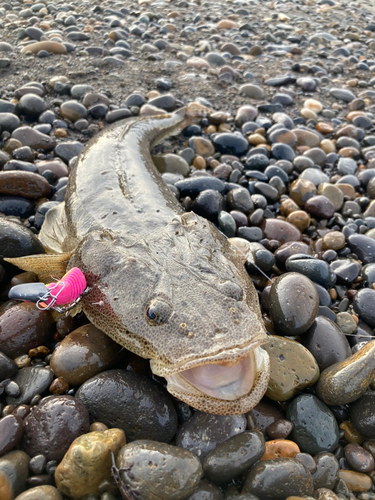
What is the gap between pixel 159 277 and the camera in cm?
302

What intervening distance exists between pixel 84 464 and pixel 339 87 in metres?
8.83

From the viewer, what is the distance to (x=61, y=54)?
8094 millimetres

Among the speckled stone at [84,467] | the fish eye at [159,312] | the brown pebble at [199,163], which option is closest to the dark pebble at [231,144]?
the brown pebble at [199,163]

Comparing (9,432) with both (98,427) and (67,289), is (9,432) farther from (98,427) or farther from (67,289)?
(67,289)

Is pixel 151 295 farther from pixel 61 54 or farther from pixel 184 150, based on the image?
pixel 61 54

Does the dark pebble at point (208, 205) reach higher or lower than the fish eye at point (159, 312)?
lower

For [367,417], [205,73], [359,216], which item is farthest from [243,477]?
[205,73]

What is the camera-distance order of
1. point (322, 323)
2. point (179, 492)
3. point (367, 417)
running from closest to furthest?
point (179, 492), point (367, 417), point (322, 323)

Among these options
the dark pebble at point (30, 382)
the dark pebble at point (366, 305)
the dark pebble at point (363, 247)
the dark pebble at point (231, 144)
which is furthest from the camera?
the dark pebble at point (231, 144)

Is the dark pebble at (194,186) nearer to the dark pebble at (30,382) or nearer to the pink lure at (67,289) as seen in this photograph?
the pink lure at (67,289)

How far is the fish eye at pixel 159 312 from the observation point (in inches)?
109

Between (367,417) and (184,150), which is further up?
(184,150)

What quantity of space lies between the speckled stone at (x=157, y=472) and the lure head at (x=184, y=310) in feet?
1.20

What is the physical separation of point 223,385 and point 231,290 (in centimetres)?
69
